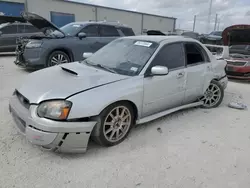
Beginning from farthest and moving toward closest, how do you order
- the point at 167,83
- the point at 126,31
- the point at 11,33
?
the point at 11,33 → the point at 126,31 → the point at 167,83

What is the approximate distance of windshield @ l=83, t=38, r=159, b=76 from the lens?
3211 mm

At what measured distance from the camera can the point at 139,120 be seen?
318 centimetres

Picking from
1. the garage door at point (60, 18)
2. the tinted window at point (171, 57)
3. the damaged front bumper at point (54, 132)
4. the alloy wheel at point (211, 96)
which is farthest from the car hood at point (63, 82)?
the garage door at point (60, 18)

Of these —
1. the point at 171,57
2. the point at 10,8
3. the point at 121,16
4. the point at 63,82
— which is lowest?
the point at 63,82

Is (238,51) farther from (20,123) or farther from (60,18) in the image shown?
(60,18)

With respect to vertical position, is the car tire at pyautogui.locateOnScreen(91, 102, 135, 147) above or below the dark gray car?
below

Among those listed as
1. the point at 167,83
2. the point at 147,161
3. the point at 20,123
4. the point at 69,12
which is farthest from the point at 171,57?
the point at 69,12

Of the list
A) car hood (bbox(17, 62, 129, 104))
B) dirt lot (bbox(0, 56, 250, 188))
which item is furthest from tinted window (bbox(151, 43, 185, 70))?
dirt lot (bbox(0, 56, 250, 188))

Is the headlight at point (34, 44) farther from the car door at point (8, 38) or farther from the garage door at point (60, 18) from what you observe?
the garage door at point (60, 18)

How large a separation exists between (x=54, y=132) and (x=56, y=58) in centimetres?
483

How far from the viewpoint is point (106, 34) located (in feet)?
25.4

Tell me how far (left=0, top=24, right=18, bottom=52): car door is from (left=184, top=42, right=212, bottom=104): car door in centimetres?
926

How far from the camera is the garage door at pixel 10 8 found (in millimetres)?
16906

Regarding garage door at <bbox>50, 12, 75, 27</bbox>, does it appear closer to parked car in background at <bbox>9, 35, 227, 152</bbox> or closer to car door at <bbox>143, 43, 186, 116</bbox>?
parked car in background at <bbox>9, 35, 227, 152</bbox>
